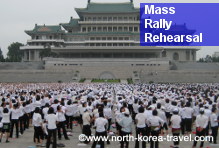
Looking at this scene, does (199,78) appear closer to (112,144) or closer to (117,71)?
(117,71)

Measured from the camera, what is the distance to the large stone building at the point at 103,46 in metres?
63.2

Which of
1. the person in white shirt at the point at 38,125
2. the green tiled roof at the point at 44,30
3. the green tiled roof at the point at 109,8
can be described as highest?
the green tiled roof at the point at 109,8

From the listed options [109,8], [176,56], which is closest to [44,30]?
[109,8]

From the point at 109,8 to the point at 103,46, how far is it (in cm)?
1121

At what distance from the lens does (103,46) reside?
6519cm

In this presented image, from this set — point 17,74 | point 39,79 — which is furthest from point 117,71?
point 17,74

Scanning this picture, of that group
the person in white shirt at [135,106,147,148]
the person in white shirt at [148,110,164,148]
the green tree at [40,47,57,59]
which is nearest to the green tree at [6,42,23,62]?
the green tree at [40,47,57,59]

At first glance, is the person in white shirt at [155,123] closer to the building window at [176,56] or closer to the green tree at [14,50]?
the building window at [176,56]

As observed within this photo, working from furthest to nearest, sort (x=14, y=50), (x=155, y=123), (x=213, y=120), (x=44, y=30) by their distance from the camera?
(x=14, y=50) → (x=44, y=30) → (x=213, y=120) → (x=155, y=123)

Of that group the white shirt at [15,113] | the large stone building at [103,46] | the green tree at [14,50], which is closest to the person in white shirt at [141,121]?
the white shirt at [15,113]

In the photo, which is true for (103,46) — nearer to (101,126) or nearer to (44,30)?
(44,30)

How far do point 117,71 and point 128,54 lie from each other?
7065 mm

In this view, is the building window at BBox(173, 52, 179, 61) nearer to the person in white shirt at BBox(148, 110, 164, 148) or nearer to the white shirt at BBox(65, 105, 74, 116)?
the white shirt at BBox(65, 105, 74, 116)

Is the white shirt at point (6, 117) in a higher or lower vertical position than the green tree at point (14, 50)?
lower
